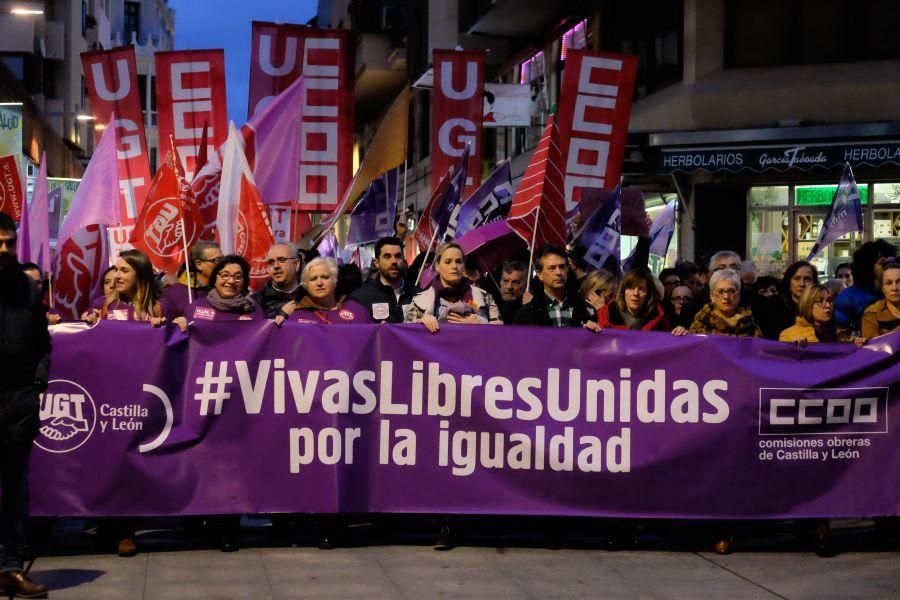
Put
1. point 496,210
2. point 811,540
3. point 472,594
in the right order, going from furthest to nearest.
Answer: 1. point 496,210
2. point 811,540
3. point 472,594

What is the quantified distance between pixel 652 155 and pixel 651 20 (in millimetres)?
3590

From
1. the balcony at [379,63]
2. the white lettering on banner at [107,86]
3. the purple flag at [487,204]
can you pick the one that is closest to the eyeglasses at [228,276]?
the purple flag at [487,204]

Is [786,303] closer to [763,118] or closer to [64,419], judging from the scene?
[64,419]

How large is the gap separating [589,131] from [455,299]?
19.9 feet

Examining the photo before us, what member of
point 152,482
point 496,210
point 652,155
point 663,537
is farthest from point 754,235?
point 152,482

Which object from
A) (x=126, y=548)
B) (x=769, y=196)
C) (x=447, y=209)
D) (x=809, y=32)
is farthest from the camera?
(x=769, y=196)

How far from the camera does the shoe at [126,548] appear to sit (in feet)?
28.9

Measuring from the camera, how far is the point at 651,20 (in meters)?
26.4

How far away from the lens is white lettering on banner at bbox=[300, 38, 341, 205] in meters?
15.5

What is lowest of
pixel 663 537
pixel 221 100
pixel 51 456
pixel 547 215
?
pixel 663 537

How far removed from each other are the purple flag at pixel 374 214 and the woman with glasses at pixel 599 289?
5.27 meters

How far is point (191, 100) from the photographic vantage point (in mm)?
15625

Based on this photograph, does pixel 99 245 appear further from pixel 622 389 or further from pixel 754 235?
pixel 754 235

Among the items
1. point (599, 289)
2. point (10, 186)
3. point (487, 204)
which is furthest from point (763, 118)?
point (599, 289)
